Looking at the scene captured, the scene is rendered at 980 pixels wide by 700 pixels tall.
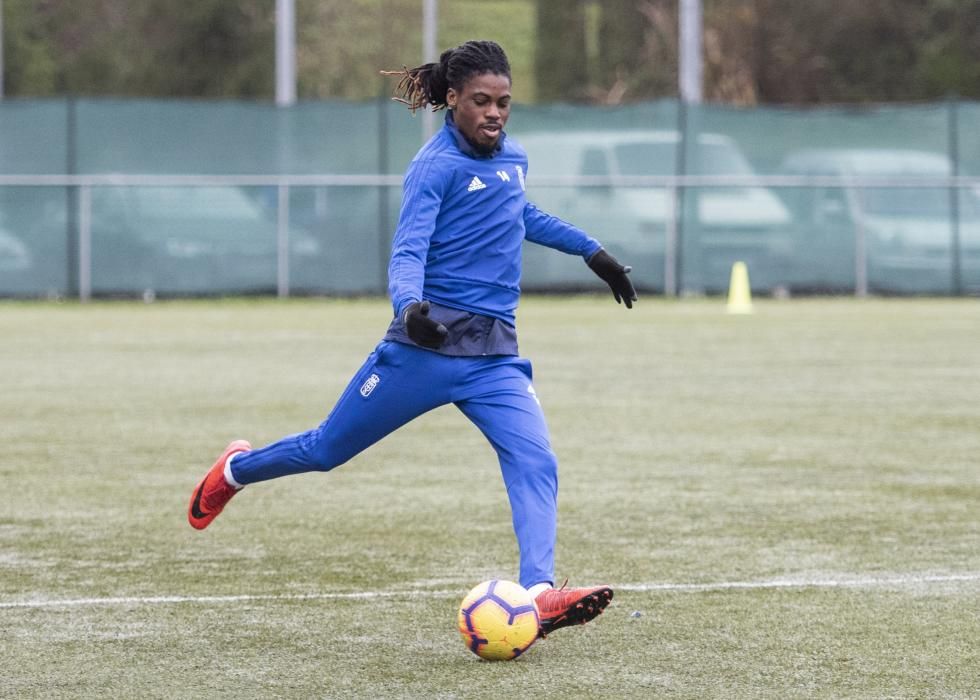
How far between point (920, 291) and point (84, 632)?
22187mm

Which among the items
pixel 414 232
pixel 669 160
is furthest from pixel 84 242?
pixel 414 232

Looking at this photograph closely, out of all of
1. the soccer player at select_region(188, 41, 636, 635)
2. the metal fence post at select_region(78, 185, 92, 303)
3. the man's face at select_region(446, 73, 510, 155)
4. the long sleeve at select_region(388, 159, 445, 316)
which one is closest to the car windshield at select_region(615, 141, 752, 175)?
the metal fence post at select_region(78, 185, 92, 303)

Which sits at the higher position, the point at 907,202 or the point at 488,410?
the point at 907,202

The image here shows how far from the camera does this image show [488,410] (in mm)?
6695

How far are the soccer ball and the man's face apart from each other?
1.53 m

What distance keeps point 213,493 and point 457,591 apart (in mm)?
1058

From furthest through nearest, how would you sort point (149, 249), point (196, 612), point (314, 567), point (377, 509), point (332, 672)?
1. point (149, 249)
2. point (377, 509)
3. point (314, 567)
4. point (196, 612)
5. point (332, 672)

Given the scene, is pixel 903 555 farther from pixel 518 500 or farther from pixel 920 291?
pixel 920 291

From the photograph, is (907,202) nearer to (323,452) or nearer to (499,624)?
(323,452)

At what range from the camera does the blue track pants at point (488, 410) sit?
21.3 feet

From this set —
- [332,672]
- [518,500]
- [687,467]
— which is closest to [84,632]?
[332,672]

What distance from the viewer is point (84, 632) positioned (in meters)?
6.61

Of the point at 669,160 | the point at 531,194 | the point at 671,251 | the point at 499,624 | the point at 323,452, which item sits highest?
the point at 669,160

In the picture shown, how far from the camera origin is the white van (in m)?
27.0
